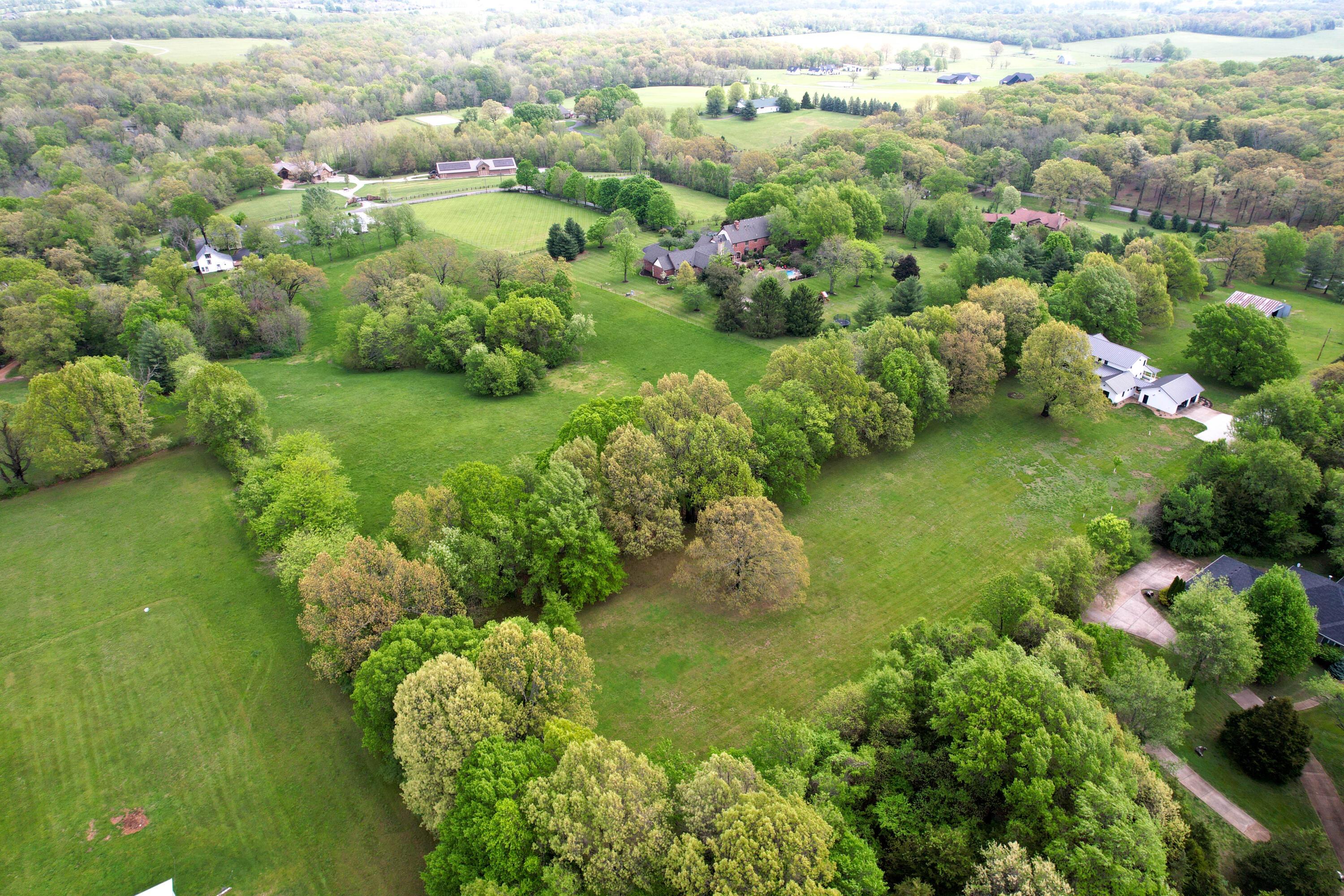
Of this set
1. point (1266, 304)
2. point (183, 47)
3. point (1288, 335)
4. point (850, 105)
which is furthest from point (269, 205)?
point (183, 47)

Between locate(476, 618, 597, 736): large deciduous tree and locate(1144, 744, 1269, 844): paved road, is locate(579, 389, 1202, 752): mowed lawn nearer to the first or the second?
locate(476, 618, 597, 736): large deciduous tree

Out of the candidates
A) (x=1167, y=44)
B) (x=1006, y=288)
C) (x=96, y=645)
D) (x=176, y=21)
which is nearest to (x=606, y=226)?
(x=1006, y=288)

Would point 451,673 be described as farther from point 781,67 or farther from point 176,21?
point 176,21

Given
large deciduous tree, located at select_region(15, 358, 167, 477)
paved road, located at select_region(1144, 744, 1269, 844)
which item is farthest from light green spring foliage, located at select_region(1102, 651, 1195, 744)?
large deciduous tree, located at select_region(15, 358, 167, 477)

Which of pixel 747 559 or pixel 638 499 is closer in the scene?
pixel 747 559

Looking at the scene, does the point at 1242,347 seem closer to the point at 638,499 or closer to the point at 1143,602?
the point at 1143,602

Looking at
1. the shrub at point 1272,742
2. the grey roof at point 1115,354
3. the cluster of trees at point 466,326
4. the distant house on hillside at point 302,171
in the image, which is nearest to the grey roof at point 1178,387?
the grey roof at point 1115,354

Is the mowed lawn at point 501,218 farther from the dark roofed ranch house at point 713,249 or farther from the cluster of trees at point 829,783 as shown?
the cluster of trees at point 829,783
